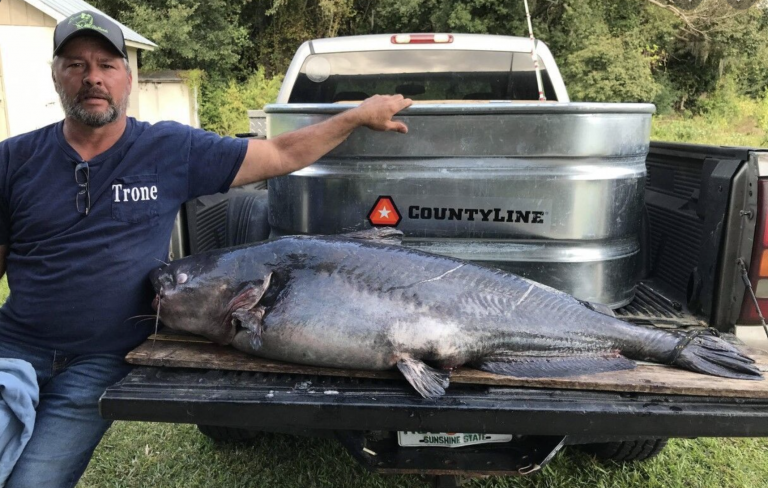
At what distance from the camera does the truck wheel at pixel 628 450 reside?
3.16 m

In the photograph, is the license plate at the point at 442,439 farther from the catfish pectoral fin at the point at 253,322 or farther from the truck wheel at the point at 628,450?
the truck wheel at the point at 628,450

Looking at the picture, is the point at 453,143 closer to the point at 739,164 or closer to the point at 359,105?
the point at 359,105

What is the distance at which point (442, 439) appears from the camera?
91.7 inches

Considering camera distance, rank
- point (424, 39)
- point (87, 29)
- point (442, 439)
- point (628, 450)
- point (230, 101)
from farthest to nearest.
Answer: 1. point (230, 101)
2. point (424, 39)
3. point (628, 450)
4. point (87, 29)
5. point (442, 439)

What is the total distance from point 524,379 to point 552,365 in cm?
14

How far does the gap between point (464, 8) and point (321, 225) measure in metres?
22.9

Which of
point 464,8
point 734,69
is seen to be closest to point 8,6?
point 464,8

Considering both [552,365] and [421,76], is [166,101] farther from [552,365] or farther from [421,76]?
[552,365]

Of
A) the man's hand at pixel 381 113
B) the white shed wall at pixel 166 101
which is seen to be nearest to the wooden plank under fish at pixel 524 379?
the man's hand at pixel 381 113

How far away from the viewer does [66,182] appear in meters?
2.57

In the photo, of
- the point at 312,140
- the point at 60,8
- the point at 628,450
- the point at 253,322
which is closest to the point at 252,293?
the point at 253,322

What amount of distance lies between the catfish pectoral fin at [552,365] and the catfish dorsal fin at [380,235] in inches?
22.3

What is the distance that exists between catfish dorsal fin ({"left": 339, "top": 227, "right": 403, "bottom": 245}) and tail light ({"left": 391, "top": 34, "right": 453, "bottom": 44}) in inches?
97.3

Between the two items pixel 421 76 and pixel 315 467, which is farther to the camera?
pixel 421 76
